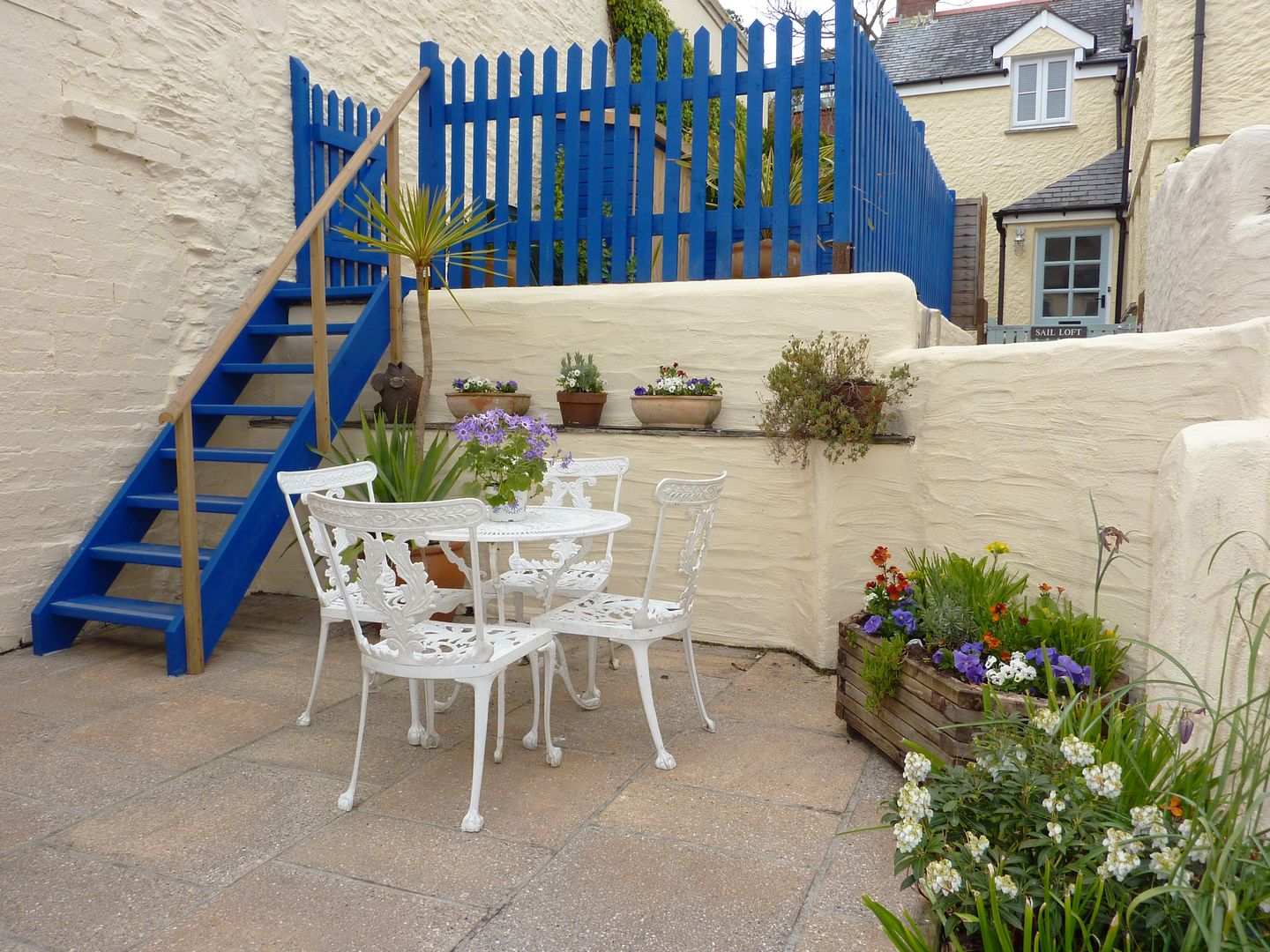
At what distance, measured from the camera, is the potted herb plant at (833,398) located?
13.1 feet

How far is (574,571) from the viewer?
380cm

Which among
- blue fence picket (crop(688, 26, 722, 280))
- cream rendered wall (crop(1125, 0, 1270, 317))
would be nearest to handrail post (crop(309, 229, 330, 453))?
blue fence picket (crop(688, 26, 722, 280))

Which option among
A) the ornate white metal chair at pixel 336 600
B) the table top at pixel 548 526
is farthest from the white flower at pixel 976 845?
the ornate white metal chair at pixel 336 600

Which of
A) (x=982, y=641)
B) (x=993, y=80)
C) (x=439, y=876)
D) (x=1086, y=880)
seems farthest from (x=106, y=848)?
(x=993, y=80)

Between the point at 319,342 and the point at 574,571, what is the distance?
177cm

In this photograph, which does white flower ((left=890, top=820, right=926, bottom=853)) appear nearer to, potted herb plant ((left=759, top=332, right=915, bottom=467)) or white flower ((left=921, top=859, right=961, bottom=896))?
white flower ((left=921, top=859, right=961, bottom=896))

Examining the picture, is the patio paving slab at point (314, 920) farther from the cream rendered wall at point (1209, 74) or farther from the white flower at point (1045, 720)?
the cream rendered wall at point (1209, 74)

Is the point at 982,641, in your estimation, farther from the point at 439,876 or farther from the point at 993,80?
the point at 993,80

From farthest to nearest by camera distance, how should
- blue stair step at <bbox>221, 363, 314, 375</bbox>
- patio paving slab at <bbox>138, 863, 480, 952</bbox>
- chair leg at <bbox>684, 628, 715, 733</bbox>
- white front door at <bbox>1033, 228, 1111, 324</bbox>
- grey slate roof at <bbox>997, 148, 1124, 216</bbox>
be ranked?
white front door at <bbox>1033, 228, 1111, 324</bbox>
grey slate roof at <bbox>997, 148, 1124, 216</bbox>
blue stair step at <bbox>221, 363, 314, 375</bbox>
chair leg at <bbox>684, 628, 715, 733</bbox>
patio paving slab at <bbox>138, 863, 480, 952</bbox>

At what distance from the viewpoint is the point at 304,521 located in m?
4.77

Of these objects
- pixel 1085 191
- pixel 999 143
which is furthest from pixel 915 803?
pixel 999 143

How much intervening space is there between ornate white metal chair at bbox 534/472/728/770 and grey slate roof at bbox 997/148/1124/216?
409 inches

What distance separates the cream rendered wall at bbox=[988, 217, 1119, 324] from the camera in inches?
476

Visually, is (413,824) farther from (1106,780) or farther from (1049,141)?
(1049,141)
